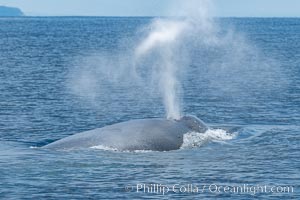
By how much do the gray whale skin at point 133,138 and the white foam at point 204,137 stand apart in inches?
12.5

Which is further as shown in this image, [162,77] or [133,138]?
[162,77]

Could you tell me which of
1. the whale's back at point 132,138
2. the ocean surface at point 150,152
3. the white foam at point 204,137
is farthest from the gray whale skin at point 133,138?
the ocean surface at point 150,152

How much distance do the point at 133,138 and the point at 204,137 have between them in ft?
16.4

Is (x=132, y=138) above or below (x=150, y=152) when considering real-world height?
above

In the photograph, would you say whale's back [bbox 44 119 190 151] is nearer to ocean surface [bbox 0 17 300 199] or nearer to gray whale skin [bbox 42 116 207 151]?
gray whale skin [bbox 42 116 207 151]

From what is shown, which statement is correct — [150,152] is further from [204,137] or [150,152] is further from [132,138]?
[204,137]

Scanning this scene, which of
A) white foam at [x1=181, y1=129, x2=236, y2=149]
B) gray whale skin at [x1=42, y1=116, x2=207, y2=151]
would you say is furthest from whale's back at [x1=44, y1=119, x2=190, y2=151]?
white foam at [x1=181, y1=129, x2=236, y2=149]

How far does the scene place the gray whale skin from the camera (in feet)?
128

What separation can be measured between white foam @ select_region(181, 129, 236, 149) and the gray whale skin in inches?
12.5

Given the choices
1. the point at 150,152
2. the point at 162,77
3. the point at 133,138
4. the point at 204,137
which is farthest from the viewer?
the point at 162,77

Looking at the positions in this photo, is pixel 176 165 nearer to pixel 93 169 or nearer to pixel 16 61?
pixel 93 169

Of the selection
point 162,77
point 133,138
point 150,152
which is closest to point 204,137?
point 150,152

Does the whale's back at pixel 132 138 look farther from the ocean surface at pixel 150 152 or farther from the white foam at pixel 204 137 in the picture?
the ocean surface at pixel 150 152

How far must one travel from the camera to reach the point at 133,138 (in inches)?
1547
